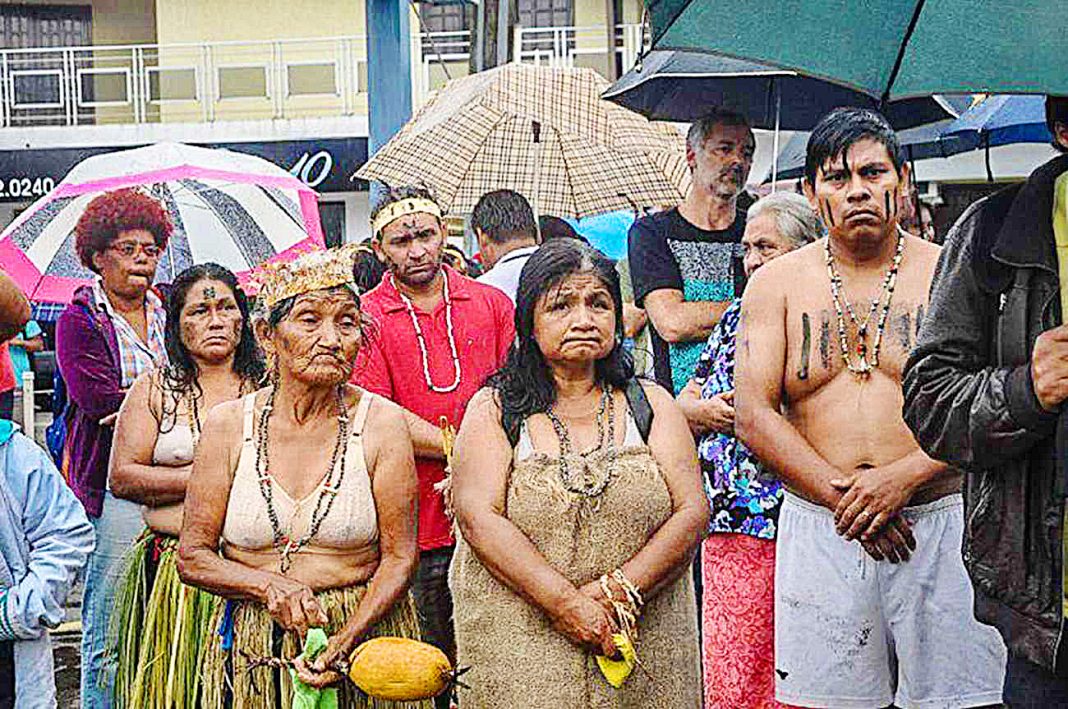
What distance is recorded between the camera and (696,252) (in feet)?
19.0

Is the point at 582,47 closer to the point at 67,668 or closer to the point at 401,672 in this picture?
the point at 67,668

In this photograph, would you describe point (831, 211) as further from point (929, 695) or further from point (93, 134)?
point (93, 134)

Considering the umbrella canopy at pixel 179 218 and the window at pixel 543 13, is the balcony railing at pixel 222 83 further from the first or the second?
the umbrella canopy at pixel 179 218

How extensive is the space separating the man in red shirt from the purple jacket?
119 cm

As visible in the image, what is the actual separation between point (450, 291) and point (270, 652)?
5.84ft

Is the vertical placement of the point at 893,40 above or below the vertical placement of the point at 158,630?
above

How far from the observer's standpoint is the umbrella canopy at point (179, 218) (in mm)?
7227

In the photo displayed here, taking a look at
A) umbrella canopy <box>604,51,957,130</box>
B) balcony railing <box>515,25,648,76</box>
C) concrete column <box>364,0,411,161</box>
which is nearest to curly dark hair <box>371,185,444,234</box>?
umbrella canopy <box>604,51,957,130</box>

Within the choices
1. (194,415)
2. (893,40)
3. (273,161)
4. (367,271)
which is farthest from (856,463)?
(273,161)

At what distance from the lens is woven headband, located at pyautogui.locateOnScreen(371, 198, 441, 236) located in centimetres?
577

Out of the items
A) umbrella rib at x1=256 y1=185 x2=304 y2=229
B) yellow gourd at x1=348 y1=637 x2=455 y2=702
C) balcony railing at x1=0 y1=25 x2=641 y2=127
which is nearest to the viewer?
yellow gourd at x1=348 y1=637 x2=455 y2=702

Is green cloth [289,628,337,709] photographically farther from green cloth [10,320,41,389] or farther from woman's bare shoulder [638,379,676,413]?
green cloth [10,320,41,389]

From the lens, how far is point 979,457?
3385 mm

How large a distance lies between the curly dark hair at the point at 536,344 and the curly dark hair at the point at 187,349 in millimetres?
1488
